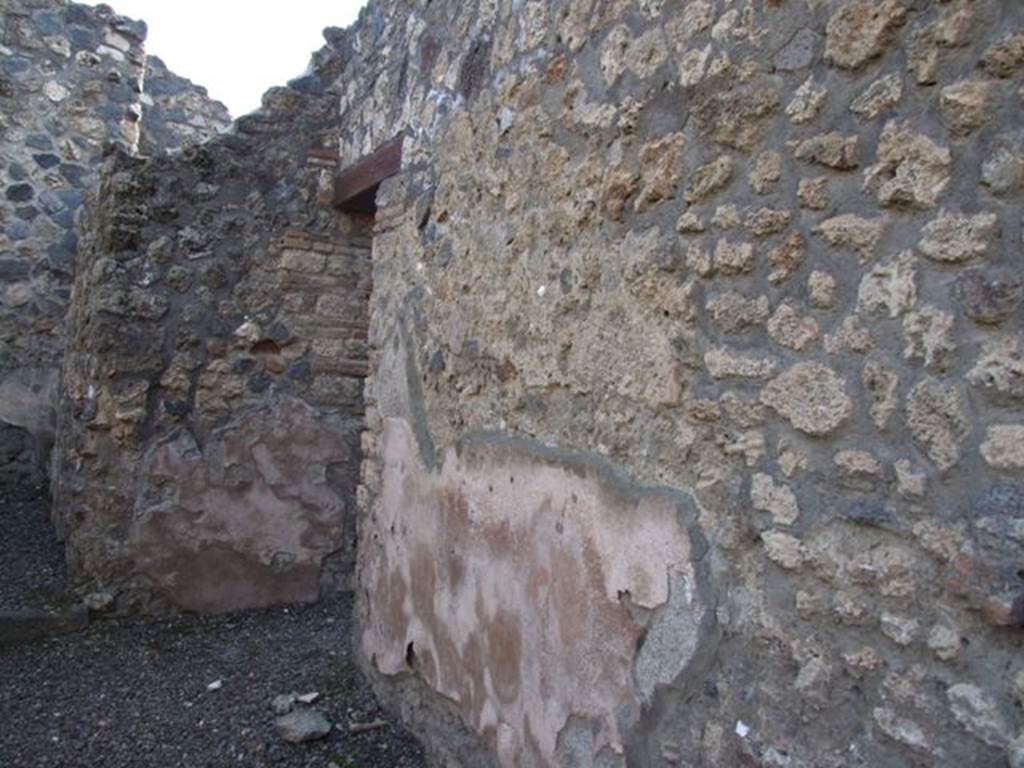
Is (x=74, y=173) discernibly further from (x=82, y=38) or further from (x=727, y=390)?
(x=727, y=390)

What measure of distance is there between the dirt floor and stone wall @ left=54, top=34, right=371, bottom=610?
0.68ft

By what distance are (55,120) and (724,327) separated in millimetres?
5252

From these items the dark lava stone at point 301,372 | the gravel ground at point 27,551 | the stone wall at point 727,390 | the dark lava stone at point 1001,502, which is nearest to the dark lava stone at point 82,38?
the gravel ground at point 27,551

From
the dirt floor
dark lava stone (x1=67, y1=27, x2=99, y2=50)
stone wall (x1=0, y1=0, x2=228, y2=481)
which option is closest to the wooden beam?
the dirt floor

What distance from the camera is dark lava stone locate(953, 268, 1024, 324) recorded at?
1215 mm

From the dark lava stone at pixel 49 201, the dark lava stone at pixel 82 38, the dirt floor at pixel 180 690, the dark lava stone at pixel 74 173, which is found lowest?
the dirt floor at pixel 180 690

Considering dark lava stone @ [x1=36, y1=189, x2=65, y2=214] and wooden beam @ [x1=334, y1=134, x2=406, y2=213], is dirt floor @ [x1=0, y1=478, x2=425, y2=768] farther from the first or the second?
dark lava stone @ [x1=36, y1=189, x2=65, y2=214]

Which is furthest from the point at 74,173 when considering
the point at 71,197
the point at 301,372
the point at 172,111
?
the point at 301,372

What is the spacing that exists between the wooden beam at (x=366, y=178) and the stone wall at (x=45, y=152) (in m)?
2.29

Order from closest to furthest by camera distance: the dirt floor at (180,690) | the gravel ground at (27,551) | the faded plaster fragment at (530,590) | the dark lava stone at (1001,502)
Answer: the dark lava stone at (1001,502)
the faded plaster fragment at (530,590)
the dirt floor at (180,690)
the gravel ground at (27,551)

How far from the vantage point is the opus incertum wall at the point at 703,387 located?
1.28 metres

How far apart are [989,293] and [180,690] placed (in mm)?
3063

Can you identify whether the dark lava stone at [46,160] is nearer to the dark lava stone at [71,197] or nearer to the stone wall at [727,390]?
the dark lava stone at [71,197]

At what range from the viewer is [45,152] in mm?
5559
